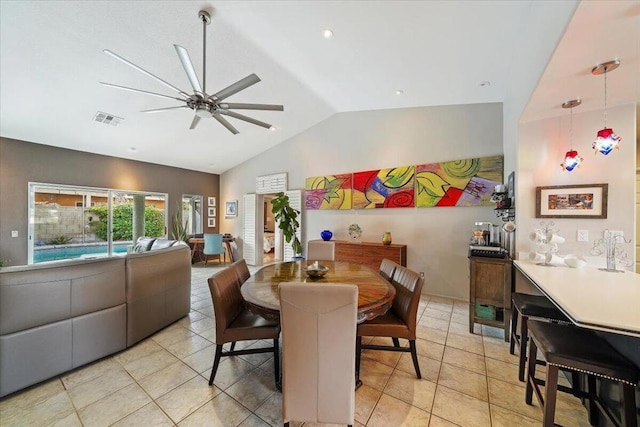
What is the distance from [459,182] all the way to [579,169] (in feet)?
4.77

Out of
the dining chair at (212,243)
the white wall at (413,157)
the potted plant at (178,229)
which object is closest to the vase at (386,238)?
the white wall at (413,157)

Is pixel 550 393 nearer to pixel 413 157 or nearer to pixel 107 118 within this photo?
pixel 413 157

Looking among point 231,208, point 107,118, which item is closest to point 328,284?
point 107,118

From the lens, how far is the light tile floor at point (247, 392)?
62.2 inches

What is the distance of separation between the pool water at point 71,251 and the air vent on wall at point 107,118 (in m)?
2.86

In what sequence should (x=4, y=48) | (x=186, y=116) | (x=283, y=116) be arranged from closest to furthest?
(x=4, y=48) < (x=186, y=116) < (x=283, y=116)

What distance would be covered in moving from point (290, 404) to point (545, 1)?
10.2 ft

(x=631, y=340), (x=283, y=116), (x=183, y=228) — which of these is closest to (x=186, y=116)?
(x=283, y=116)

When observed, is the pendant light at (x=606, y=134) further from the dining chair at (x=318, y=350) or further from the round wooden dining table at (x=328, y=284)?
the dining chair at (x=318, y=350)

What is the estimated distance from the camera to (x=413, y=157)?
166 inches

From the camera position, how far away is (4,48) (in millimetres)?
2506

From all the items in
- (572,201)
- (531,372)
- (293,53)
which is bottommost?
(531,372)

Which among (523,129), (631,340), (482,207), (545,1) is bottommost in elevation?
(631,340)

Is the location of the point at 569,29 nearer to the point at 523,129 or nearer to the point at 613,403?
the point at 523,129
